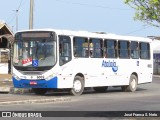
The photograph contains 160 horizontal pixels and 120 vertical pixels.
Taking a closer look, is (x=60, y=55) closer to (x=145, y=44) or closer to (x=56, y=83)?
(x=56, y=83)

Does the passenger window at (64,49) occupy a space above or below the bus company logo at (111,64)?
above

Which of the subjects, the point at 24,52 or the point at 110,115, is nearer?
the point at 110,115

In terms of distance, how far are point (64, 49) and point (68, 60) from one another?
0.56 meters

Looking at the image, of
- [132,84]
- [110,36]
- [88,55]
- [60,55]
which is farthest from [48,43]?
[132,84]

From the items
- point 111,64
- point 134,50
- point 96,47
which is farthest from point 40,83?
point 134,50

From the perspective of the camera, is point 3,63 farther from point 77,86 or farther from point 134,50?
point 77,86

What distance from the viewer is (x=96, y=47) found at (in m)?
26.0

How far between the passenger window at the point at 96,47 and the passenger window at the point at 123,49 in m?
1.62

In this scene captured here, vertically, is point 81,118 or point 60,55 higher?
point 60,55

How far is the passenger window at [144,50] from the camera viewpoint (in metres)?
29.5

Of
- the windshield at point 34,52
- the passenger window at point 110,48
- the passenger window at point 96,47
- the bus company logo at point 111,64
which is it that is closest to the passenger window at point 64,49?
the windshield at point 34,52

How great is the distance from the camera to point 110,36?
26.9 metres

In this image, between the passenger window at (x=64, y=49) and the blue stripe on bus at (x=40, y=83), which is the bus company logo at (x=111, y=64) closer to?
the passenger window at (x=64, y=49)

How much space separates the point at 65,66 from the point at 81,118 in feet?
30.9
